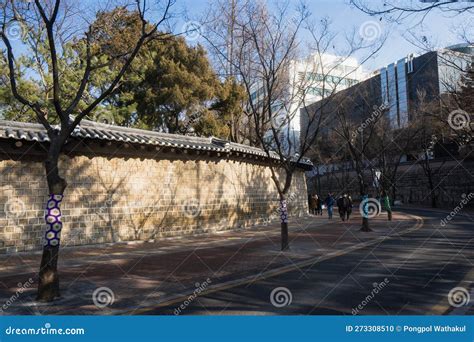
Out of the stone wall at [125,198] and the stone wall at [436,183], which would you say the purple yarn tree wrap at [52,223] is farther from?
the stone wall at [436,183]

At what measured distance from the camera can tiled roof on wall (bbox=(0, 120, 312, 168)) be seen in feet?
40.4

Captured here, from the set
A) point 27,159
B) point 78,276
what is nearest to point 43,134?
point 27,159

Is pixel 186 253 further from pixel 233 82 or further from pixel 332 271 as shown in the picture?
pixel 233 82

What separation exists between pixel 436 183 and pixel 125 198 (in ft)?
111

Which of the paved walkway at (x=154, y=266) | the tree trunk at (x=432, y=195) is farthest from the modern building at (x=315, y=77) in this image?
the tree trunk at (x=432, y=195)

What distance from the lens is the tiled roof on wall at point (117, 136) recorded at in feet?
40.4

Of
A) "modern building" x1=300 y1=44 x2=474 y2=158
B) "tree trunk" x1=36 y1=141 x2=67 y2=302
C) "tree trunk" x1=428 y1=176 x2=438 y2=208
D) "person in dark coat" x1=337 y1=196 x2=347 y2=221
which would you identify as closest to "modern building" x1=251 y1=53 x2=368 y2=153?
"modern building" x1=300 y1=44 x2=474 y2=158

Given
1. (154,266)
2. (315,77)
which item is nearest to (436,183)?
(315,77)

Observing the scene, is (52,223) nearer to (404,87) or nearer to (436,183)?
(404,87)

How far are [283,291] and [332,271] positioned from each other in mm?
2371

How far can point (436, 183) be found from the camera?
40750 mm

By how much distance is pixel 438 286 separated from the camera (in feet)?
25.5

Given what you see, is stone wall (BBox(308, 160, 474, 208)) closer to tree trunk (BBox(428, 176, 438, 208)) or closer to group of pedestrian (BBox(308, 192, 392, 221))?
tree trunk (BBox(428, 176, 438, 208))

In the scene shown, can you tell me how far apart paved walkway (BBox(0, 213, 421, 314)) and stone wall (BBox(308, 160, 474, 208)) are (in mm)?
25093
